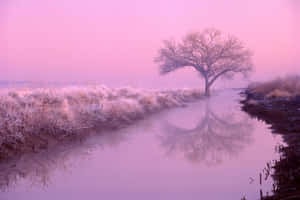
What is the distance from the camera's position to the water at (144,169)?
3.21 metres

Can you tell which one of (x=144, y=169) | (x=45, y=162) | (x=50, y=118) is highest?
(x=50, y=118)

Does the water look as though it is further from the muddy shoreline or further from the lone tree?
the lone tree

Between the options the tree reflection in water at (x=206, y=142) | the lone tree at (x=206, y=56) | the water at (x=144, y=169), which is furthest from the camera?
the lone tree at (x=206, y=56)

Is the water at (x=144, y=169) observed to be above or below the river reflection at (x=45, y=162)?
below

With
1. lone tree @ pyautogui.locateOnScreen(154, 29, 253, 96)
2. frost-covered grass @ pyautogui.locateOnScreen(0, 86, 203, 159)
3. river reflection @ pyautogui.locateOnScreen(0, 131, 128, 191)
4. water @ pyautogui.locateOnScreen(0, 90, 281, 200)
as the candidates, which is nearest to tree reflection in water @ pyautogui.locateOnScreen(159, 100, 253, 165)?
water @ pyautogui.locateOnScreen(0, 90, 281, 200)

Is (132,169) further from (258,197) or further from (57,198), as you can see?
(258,197)

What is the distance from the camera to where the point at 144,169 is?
13.7 feet

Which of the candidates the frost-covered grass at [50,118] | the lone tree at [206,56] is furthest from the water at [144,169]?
the lone tree at [206,56]

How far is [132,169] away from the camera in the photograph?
4.20 meters

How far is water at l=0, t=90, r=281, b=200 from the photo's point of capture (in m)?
3.21

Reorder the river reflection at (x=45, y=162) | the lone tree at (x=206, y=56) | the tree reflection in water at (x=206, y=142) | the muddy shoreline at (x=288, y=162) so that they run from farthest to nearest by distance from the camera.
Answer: the lone tree at (x=206, y=56), the tree reflection in water at (x=206, y=142), the river reflection at (x=45, y=162), the muddy shoreline at (x=288, y=162)

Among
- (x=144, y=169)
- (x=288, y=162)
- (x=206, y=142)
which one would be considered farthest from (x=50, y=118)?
(x=288, y=162)

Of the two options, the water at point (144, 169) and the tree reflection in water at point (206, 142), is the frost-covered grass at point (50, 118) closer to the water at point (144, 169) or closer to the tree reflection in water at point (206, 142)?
the water at point (144, 169)

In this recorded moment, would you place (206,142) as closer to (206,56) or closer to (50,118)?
(50,118)
